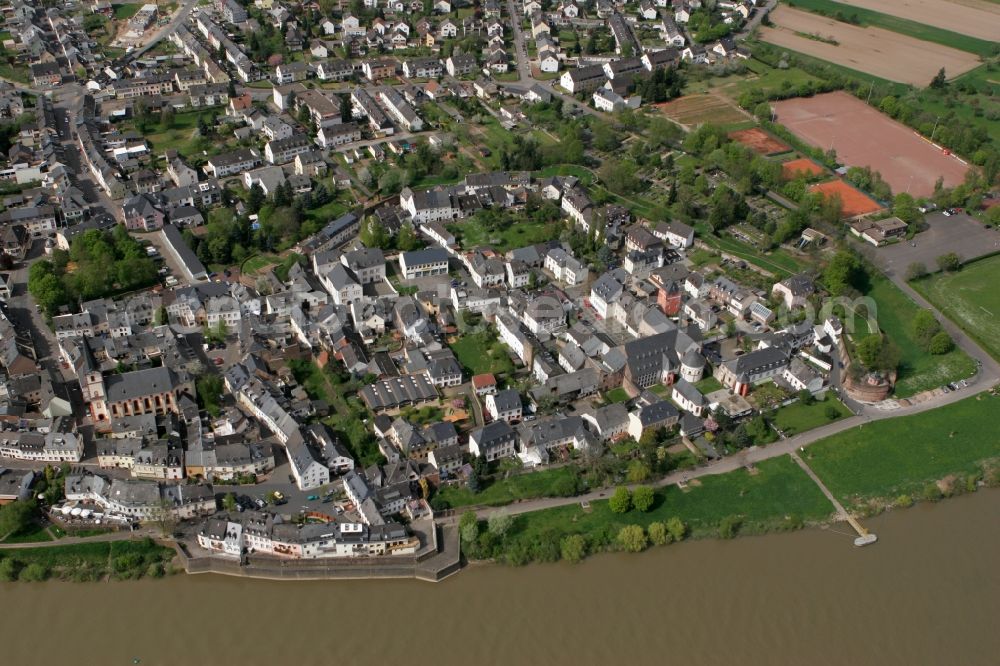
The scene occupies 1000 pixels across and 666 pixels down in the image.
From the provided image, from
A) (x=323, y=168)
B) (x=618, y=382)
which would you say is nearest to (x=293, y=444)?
(x=618, y=382)

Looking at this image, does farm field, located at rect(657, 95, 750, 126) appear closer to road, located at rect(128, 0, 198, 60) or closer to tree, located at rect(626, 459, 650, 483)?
tree, located at rect(626, 459, 650, 483)

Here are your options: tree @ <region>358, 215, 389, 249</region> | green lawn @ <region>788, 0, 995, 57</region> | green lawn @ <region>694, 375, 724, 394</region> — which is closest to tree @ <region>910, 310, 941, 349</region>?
green lawn @ <region>694, 375, 724, 394</region>

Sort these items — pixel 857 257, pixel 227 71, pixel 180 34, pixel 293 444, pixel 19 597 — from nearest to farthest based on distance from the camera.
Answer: pixel 19 597, pixel 293 444, pixel 857 257, pixel 227 71, pixel 180 34

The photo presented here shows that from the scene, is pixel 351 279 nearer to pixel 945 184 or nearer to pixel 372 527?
pixel 372 527

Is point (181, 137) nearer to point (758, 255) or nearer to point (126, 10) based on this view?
point (126, 10)

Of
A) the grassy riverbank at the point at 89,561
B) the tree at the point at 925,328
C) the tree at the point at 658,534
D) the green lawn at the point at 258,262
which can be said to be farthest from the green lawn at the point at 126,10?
the tree at the point at 658,534

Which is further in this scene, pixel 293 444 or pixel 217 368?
pixel 217 368
